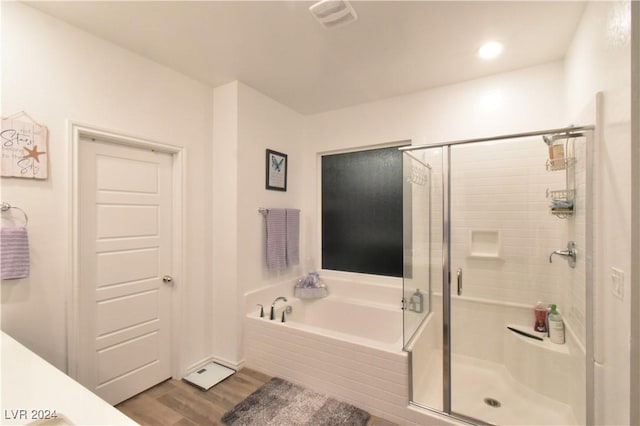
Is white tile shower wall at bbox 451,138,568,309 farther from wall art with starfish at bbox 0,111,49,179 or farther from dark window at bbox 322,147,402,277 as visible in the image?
wall art with starfish at bbox 0,111,49,179

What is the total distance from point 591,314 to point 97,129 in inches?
129

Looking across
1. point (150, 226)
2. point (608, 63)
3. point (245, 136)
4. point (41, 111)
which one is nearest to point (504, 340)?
point (608, 63)

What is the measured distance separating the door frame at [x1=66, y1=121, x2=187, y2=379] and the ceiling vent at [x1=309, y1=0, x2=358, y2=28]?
1.58 m

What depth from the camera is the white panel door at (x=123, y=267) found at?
2.06 metres

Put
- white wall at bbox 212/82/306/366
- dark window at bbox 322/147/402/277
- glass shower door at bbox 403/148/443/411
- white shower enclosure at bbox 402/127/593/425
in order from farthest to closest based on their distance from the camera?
dark window at bbox 322/147/402/277 → white wall at bbox 212/82/306/366 → glass shower door at bbox 403/148/443/411 → white shower enclosure at bbox 402/127/593/425

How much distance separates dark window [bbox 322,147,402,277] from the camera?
321 cm

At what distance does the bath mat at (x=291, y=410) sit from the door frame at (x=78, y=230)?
807mm

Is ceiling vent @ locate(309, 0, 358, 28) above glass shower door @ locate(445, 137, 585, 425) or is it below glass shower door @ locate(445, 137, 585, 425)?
above

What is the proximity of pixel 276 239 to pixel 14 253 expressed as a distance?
1.92 m

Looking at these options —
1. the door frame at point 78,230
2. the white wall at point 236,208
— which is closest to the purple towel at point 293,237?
the white wall at point 236,208

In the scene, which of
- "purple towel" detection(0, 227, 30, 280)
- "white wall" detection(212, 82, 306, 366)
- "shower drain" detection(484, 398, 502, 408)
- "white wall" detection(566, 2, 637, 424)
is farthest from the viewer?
"white wall" detection(212, 82, 306, 366)

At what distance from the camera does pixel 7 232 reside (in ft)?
5.31

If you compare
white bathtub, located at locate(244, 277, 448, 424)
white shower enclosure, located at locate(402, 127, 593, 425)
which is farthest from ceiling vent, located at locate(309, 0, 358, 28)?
white bathtub, located at locate(244, 277, 448, 424)

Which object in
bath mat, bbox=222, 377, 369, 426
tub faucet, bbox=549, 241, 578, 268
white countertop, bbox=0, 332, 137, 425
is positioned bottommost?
bath mat, bbox=222, 377, 369, 426
